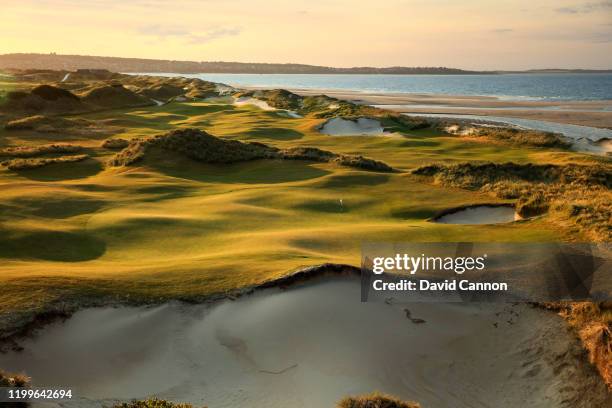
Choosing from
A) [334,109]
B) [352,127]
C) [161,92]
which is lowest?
[352,127]

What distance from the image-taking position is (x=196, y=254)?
15.8 metres

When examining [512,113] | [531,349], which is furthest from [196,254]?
[512,113]

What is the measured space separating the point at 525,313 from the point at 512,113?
8048 cm

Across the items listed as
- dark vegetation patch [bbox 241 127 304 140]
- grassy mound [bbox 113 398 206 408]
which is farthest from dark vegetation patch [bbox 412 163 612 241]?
dark vegetation patch [bbox 241 127 304 140]

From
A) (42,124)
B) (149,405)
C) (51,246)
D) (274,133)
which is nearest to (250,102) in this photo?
(274,133)

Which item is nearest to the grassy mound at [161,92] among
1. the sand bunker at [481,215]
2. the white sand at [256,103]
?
the white sand at [256,103]

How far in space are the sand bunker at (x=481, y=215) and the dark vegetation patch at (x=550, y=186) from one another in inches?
20.5

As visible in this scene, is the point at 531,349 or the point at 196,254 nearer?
the point at 531,349

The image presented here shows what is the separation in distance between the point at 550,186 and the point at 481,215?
6.90 meters

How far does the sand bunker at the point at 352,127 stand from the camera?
56.8 metres

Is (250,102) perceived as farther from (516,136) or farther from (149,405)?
(149,405)

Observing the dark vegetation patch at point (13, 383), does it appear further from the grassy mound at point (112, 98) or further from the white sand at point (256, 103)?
the grassy mound at point (112, 98)

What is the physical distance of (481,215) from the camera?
72.4 ft

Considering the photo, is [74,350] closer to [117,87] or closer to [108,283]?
[108,283]
